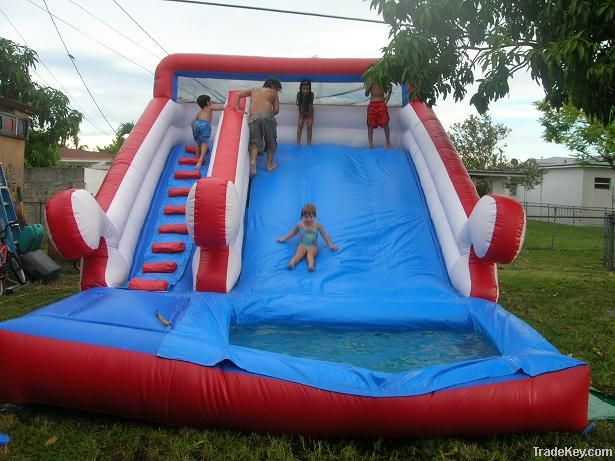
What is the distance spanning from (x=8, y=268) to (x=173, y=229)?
2322 mm

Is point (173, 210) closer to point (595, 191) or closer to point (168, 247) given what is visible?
point (168, 247)

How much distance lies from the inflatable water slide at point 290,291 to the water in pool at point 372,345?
20mm

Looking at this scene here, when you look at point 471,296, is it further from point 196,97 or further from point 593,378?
point 196,97

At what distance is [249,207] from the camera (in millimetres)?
5793

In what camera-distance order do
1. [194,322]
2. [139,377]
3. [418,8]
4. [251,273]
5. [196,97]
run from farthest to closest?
[196,97] → [251,273] → [418,8] → [194,322] → [139,377]

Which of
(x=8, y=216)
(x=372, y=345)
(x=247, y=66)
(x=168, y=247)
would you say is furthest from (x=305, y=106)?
(x=372, y=345)

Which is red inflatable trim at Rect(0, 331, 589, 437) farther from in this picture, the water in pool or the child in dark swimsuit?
the child in dark swimsuit

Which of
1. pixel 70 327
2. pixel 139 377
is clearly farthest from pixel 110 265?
pixel 139 377

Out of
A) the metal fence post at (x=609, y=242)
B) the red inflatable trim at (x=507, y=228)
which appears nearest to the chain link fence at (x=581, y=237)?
the metal fence post at (x=609, y=242)

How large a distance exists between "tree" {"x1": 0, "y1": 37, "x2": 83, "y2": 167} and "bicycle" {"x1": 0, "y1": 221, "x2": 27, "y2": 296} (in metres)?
4.41

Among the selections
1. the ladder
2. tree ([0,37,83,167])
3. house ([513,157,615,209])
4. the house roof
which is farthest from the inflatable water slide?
the house roof

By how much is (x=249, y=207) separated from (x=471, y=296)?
2450 mm

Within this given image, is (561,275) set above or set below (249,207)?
below

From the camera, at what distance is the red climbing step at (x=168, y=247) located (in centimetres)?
506
